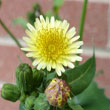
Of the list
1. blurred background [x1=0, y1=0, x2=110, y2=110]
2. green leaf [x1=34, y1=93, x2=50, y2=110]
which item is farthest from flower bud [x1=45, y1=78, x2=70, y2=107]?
blurred background [x1=0, y1=0, x2=110, y2=110]

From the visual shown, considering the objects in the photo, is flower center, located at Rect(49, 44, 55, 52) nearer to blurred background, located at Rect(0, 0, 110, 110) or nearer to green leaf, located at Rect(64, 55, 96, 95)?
green leaf, located at Rect(64, 55, 96, 95)

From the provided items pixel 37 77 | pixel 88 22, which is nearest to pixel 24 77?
pixel 37 77

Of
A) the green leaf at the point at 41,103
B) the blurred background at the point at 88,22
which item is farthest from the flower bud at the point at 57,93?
the blurred background at the point at 88,22

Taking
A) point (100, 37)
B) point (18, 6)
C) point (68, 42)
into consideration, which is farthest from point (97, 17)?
point (68, 42)

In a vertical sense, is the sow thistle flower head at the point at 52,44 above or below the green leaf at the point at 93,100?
above

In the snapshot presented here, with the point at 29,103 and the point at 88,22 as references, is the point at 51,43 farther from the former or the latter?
the point at 88,22

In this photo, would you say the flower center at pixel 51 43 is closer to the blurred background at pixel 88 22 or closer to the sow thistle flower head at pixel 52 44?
the sow thistle flower head at pixel 52 44
